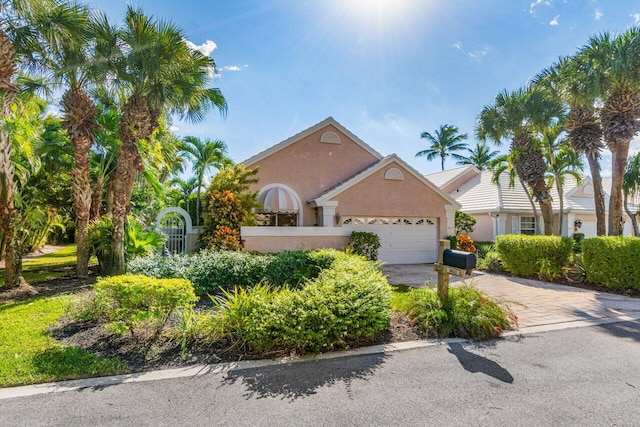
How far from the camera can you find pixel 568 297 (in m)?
10.0

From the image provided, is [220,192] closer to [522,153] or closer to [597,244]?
[597,244]

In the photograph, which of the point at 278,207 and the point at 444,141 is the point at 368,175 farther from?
the point at 444,141

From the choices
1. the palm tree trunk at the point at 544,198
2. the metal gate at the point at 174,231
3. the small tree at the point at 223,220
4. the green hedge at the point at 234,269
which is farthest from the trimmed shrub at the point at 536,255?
the metal gate at the point at 174,231

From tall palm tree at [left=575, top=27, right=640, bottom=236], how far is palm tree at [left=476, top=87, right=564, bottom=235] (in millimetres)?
2288

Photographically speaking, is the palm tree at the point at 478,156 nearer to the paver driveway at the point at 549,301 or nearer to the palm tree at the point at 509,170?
the palm tree at the point at 509,170

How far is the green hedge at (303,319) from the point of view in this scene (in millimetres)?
5469

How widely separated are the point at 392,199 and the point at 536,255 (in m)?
7.24

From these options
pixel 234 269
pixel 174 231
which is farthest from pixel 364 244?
pixel 174 231

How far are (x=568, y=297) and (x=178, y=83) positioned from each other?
579 inches

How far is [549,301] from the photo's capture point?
31.2 ft

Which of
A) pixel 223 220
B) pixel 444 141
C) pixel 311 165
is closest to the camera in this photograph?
pixel 223 220

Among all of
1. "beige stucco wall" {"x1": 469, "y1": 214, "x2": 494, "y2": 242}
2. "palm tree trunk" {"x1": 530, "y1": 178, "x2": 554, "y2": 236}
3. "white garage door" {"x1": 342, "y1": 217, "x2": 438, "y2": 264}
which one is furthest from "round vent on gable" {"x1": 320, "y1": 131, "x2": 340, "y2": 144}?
"beige stucco wall" {"x1": 469, "y1": 214, "x2": 494, "y2": 242}

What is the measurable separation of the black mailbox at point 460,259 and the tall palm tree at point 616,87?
13.2m

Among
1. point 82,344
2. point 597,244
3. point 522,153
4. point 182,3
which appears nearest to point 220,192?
point 182,3
